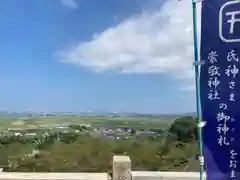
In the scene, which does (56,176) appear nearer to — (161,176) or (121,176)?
(121,176)

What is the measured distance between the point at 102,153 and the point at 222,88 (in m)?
2.40

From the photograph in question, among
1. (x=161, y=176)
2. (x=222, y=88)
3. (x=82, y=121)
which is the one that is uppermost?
(x=222, y=88)

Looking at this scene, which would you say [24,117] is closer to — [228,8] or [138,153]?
[138,153]

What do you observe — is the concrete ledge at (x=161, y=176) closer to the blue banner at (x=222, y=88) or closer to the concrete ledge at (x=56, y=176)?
the concrete ledge at (x=56, y=176)

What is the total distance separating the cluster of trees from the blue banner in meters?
1.66

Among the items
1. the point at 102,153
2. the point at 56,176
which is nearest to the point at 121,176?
Result: the point at 56,176

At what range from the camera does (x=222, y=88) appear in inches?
65.9

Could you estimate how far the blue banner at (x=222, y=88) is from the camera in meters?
1.67

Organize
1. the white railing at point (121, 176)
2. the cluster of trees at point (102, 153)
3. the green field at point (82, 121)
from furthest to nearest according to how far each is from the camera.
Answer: the green field at point (82, 121), the cluster of trees at point (102, 153), the white railing at point (121, 176)

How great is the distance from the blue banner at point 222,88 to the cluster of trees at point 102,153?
1.66 m

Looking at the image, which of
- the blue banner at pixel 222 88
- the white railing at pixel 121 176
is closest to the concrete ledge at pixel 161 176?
the white railing at pixel 121 176

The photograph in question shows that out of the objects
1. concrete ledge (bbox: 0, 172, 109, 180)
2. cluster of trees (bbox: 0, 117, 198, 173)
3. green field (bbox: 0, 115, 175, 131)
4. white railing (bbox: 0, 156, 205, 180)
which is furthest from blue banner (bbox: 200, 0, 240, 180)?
green field (bbox: 0, 115, 175, 131)

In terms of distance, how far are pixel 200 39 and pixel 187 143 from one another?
2339mm

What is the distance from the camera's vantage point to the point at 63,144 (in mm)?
4273
